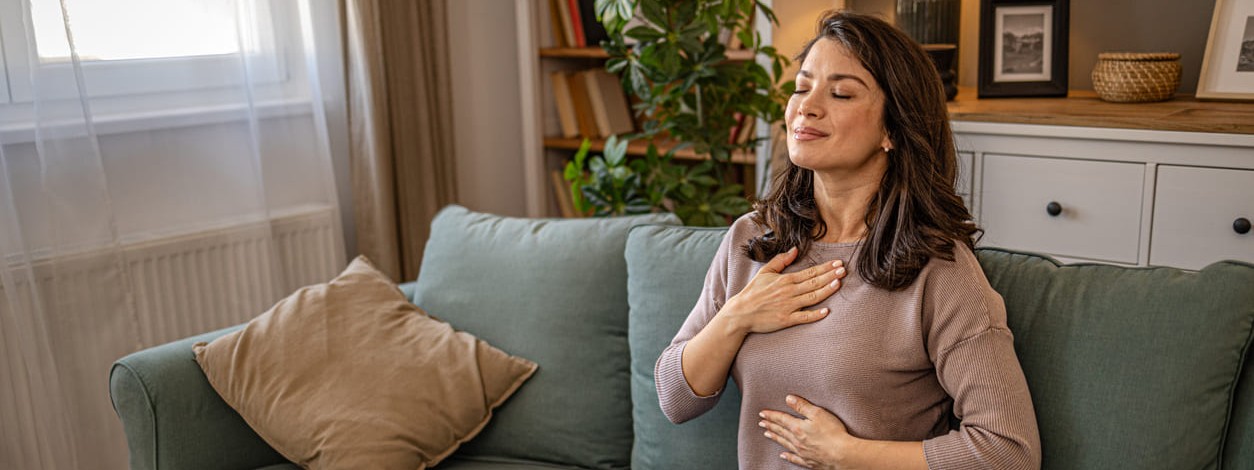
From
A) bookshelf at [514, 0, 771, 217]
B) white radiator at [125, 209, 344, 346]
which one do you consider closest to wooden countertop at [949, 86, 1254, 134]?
bookshelf at [514, 0, 771, 217]

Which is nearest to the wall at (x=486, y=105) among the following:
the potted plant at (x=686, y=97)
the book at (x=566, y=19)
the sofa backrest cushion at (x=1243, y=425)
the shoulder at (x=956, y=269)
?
the book at (x=566, y=19)

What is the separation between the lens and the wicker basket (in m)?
2.37

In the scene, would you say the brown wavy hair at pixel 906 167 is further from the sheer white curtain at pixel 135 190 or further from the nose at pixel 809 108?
the sheer white curtain at pixel 135 190

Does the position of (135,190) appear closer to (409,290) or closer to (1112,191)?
(409,290)

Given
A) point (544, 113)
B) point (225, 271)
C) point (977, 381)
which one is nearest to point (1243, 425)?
point (977, 381)

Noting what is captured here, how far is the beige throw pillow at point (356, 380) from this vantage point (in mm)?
1687

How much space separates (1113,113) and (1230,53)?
0.35 m

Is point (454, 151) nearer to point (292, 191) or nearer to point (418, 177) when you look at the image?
point (418, 177)

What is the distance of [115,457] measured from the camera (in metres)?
2.28

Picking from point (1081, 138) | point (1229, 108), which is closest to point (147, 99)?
point (1081, 138)

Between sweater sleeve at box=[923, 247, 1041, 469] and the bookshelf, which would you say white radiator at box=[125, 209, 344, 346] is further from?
sweater sleeve at box=[923, 247, 1041, 469]

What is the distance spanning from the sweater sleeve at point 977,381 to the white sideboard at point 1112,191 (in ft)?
3.21

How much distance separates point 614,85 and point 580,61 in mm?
199

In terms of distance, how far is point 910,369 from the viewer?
4.27 feet
